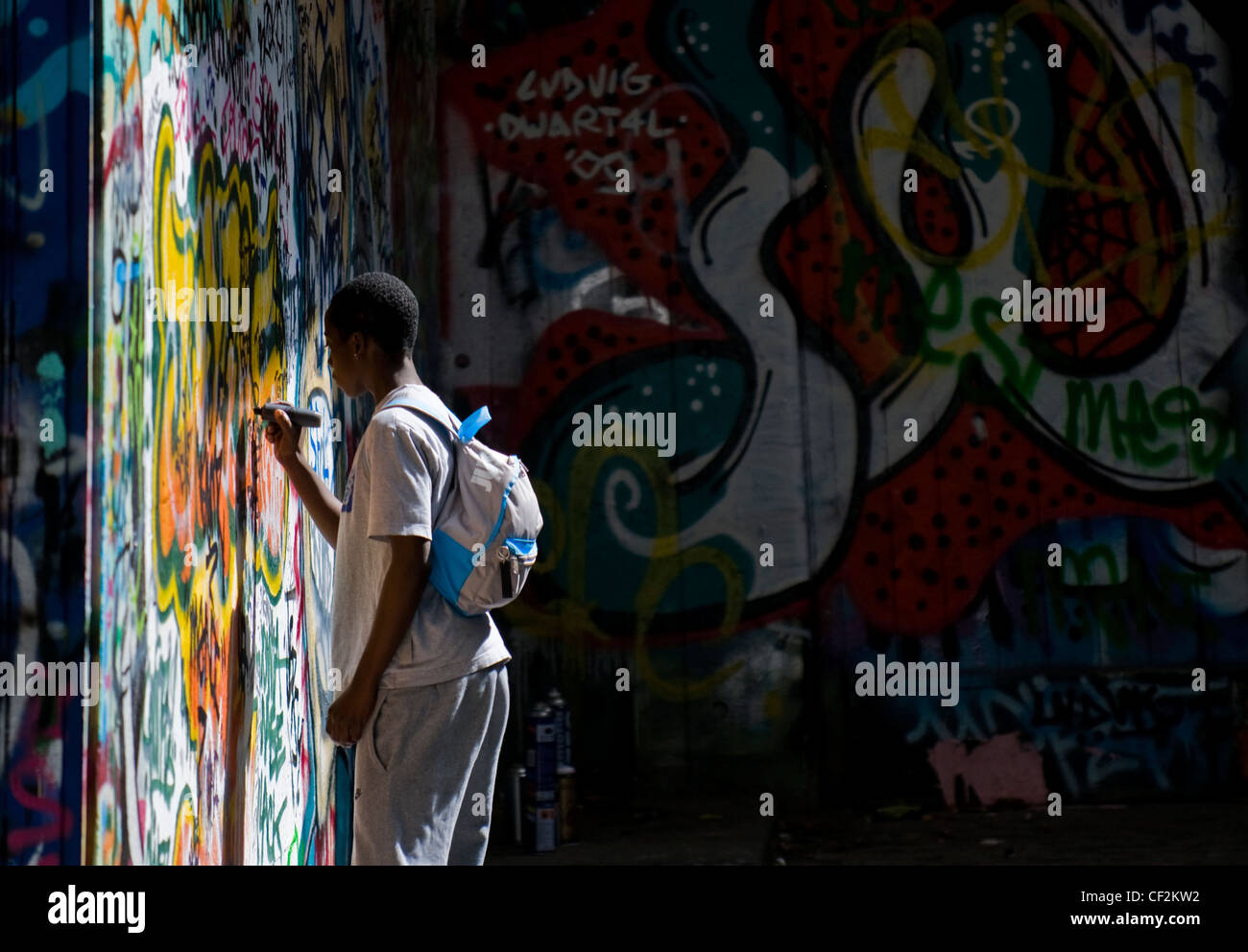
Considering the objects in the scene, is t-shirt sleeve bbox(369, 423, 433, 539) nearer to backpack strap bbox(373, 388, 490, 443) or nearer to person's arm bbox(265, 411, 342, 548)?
backpack strap bbox(373, 388, 490, 443)

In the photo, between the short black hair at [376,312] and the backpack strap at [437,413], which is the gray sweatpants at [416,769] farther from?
the short black hair at [376,312]

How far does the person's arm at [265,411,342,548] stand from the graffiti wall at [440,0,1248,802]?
2.71 metres

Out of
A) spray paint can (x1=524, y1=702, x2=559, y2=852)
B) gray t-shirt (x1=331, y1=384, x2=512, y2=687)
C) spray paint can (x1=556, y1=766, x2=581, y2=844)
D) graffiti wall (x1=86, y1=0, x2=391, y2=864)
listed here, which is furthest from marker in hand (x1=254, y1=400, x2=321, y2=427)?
spray paint can (x1=556, y1=766, x2=581, y2=844)

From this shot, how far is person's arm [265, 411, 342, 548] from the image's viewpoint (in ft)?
11.6

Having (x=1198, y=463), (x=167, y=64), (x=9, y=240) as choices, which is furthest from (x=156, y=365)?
(x=1198, y=463)

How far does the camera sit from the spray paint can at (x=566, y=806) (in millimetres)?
5668

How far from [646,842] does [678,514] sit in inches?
55.1

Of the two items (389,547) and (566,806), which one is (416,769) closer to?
(389,547)

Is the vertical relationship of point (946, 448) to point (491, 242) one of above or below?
below

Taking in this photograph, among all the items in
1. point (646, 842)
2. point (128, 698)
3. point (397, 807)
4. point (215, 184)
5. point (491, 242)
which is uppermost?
point (491, 242)

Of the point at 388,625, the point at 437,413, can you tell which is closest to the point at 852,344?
the point at 437,413

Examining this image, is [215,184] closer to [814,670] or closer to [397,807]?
[397,807]

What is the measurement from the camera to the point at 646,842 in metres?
5.63

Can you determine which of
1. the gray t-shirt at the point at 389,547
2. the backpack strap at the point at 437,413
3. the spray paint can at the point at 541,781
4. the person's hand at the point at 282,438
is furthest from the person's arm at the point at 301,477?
the spray paint can at the point at 541,781
